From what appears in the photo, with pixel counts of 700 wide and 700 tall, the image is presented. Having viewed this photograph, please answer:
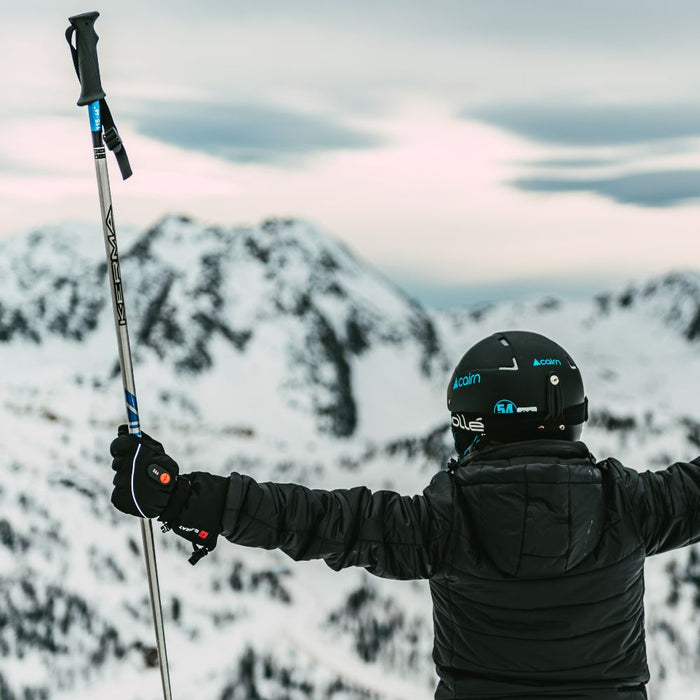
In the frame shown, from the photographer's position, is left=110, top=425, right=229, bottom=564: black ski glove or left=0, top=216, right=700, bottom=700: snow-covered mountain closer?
left=110, top=425, right=229, bottom=564: black ski glove

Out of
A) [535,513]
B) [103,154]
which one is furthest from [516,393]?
[103,154]

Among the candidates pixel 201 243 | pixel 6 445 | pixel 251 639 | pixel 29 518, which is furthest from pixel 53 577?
pixel 201 243

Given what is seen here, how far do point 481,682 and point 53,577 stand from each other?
12310 mm

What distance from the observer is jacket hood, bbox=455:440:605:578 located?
2.51 meters

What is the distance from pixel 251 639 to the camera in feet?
41.4

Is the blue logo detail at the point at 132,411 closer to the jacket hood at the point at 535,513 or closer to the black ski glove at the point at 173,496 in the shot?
the black ski glove at the point at 173,496

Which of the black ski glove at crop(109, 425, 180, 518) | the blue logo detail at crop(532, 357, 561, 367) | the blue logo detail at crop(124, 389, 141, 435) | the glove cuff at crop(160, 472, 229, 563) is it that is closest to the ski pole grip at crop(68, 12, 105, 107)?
the blue logo detail at crop(124, 389, 141, 435)

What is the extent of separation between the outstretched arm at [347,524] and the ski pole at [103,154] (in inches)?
38.3

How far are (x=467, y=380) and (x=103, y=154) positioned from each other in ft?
7.14

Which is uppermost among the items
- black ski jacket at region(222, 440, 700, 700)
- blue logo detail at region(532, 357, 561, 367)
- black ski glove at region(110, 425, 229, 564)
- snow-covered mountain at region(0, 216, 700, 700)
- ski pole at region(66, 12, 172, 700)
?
ski pole at region(66, 12, 172, 700)

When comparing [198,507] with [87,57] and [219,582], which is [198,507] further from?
[219,582]

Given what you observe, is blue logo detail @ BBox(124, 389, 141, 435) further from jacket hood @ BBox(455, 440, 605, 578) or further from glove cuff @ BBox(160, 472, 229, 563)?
jacket hood @ BBox(455, 440, 605, 578)

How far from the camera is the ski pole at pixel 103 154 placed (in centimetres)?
347

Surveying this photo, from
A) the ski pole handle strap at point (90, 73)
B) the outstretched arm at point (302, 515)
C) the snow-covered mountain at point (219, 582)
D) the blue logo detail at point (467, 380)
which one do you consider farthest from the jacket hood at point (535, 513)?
the snow-covered mountain at point (219, 582)
